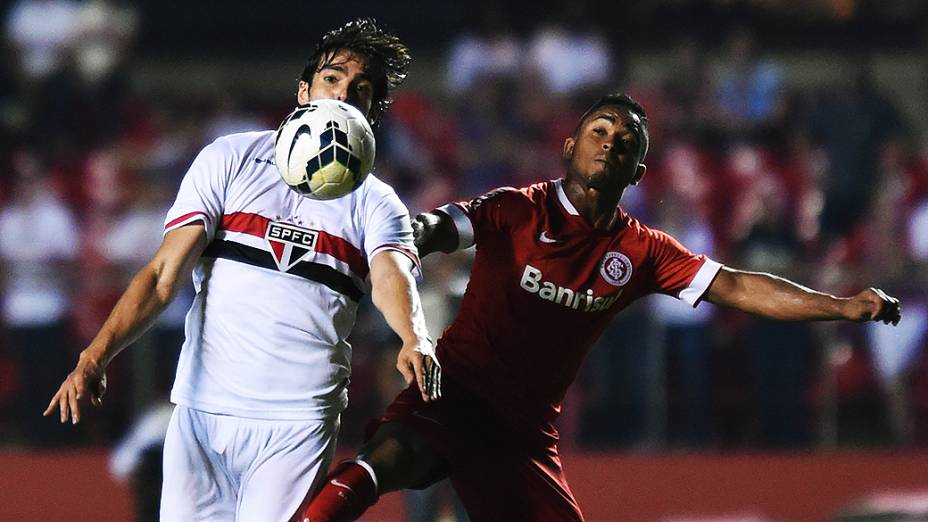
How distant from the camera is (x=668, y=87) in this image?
12.1m

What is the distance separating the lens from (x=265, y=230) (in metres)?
4.39

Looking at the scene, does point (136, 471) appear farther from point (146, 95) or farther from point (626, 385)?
point (146, 95)

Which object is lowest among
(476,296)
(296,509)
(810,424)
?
(810,424)

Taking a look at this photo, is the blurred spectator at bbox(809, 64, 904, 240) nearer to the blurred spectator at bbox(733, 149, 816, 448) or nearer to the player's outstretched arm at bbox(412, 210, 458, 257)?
the blurred spectator at bbox(733, 149, 816, 448)

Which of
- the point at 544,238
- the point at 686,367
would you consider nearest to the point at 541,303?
the point at 544,238

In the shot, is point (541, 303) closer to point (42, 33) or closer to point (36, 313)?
point (36, 313)

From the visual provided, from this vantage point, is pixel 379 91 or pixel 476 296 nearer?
pixel 379 91

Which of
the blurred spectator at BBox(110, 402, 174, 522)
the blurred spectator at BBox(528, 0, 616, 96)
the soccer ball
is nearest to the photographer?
the soccer ball

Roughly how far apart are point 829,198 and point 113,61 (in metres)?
6.03

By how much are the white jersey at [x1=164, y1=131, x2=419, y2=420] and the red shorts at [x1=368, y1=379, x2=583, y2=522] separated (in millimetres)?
683

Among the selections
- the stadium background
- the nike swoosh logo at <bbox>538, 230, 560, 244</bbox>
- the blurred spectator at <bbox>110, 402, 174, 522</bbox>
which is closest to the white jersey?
the nike swoosh logo at <bbox>538, 230, 560, 244</bbox>

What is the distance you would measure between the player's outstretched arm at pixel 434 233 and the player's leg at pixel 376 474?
2.08 feet

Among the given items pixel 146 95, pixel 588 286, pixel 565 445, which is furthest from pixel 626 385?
pixel 146 95

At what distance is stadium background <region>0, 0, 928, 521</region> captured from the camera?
984 cm
